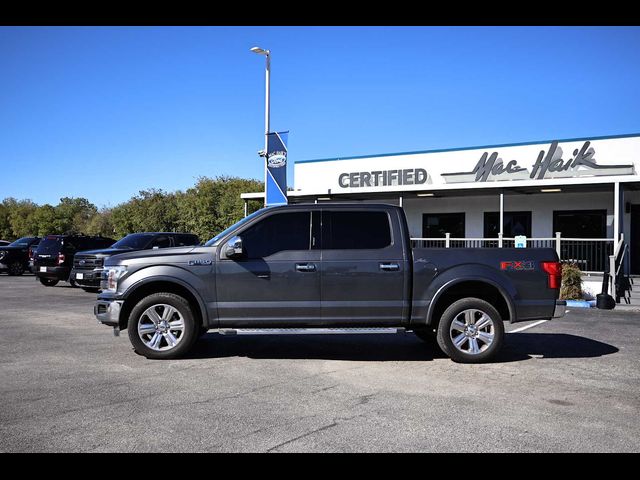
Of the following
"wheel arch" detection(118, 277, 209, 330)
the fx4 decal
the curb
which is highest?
the fx4 decal

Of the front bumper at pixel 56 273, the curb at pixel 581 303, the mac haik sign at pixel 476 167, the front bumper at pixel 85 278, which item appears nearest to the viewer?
the curb at pixel 581 303

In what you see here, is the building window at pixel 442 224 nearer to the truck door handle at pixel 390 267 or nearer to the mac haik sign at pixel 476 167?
the mac haik sign at pixel 476 167

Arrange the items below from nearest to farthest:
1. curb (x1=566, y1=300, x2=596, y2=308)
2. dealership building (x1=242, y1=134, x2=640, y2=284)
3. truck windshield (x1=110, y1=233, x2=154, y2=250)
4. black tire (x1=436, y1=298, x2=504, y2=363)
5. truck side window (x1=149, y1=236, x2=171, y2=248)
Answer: black tire (x1=436, y1=298, x2=504, y2=363) < curb (x1=566, y1=300, x2=596, y2=308) < truck windshield (x1=110, y1=233, x2=154, y2=250) < truck side window (x1=149, y1=236, x2=171, y2=248) < dealership building (x1=242, y1=134, x2=640, y2=284)

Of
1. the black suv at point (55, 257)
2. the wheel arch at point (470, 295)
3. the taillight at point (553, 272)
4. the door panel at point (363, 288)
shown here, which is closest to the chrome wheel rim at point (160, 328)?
the door panel at point (363, 288)

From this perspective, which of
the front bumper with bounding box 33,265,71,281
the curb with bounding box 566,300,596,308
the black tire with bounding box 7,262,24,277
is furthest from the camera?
the black tire with bounding box 7,262,24,277

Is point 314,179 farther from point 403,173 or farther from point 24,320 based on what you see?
point 24,320

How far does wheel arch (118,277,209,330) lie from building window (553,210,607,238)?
53.9 ft

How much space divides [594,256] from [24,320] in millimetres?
16314

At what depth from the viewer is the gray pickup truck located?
718cm

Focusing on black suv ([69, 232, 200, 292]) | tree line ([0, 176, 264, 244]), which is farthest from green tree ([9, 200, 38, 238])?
black suv ([69, 232, 200, 292])

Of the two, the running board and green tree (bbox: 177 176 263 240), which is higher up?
green tree (bbox: 177 176 263 240)

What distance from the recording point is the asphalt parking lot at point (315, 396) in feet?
14.0

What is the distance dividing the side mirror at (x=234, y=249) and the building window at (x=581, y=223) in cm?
1615

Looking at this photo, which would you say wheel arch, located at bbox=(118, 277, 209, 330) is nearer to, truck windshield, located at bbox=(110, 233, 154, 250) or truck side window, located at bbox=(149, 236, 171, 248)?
truck windshield, located at bbox=(110, 233, 154, 250)
